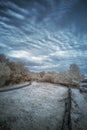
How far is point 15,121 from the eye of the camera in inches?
89.4

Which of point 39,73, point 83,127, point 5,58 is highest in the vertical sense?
point 5,58

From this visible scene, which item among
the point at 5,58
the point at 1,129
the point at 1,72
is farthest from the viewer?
the point at 5,58

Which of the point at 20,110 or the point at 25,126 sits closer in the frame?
the point at 25,126

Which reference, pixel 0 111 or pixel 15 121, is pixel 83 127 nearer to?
pixel 15 121

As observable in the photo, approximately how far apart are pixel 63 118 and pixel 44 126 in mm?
Answer: 432

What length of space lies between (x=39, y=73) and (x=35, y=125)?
8.56 meters

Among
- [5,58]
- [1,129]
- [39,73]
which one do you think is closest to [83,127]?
[1,129]

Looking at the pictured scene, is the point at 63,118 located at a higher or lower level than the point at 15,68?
lower

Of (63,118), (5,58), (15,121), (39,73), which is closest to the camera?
(15,121)

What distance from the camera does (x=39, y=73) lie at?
10.7 meters

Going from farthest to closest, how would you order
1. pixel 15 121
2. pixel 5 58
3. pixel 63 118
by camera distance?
pixel 5 58 → pixel 63 118 → pixel 15 121

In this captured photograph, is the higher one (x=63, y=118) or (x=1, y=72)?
(x=1, y=72)

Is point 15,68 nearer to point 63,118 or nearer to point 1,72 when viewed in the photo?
point 1,72

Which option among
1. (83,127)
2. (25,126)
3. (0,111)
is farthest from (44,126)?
(0,111)
